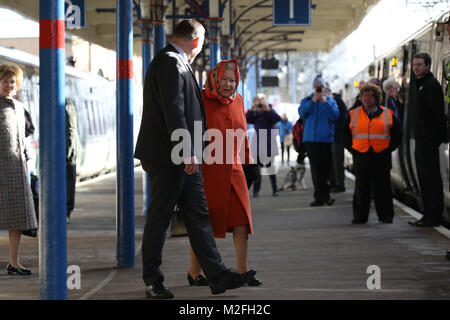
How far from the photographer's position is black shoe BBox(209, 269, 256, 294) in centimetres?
644

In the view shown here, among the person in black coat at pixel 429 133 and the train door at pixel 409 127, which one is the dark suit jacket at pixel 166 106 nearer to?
the person in black coat at pixel 429 133

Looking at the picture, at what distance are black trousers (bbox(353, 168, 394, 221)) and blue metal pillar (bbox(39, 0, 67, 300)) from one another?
249 inches

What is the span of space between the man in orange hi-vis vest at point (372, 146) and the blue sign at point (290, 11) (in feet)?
29.4

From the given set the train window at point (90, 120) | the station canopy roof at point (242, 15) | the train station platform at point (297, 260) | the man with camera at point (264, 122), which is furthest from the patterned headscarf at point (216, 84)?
the train window at point (90, 120)

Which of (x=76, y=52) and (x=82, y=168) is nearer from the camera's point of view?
(x=82, y=168)

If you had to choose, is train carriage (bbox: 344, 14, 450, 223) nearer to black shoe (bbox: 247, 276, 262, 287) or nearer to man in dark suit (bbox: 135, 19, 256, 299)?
black shoe (bbox: 247, 276, 262, 287)

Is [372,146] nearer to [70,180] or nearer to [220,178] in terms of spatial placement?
[70,180]

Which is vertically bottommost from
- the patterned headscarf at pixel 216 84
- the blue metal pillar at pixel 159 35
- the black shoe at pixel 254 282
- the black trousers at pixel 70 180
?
the black shoe at pixel 254 282

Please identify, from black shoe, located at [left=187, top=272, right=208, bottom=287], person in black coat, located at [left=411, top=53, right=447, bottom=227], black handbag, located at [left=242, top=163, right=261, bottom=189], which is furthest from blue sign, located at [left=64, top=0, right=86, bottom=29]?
black shoe, located at [left=187, top=272, right=208, bottom=287]

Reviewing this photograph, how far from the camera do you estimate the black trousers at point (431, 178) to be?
34.8ft

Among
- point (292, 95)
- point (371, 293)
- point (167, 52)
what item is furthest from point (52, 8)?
point (292, 95)

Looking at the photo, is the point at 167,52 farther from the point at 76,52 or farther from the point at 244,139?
the point at 76,52
